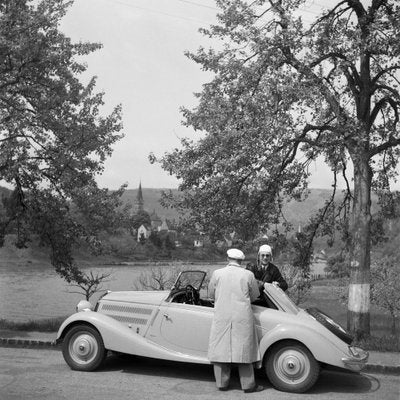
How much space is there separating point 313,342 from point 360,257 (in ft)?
19.9

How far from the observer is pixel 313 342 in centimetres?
754

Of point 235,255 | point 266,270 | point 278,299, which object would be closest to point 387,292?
point 266,270

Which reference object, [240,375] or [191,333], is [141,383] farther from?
[240,375]

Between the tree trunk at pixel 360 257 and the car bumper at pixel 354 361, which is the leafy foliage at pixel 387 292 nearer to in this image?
the tree trunk at pixel 360 257

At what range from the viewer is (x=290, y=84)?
12711mm

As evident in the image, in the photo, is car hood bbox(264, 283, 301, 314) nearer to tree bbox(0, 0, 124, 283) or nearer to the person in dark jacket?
the person in dark jacket

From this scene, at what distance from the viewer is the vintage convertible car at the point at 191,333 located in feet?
24.9

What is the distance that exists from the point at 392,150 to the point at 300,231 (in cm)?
343

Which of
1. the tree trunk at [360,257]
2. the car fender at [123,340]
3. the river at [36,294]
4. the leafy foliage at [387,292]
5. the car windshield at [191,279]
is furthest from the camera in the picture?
the river at [36,294]

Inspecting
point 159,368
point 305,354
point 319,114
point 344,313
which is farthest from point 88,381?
point 344,313

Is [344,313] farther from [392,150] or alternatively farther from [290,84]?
[290,84]

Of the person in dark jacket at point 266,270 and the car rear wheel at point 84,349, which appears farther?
the person in dark jacket at point 266,270

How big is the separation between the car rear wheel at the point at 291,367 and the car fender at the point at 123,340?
0.91m

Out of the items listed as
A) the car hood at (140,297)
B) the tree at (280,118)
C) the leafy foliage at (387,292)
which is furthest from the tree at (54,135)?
the leafy foliage at (387,292)
